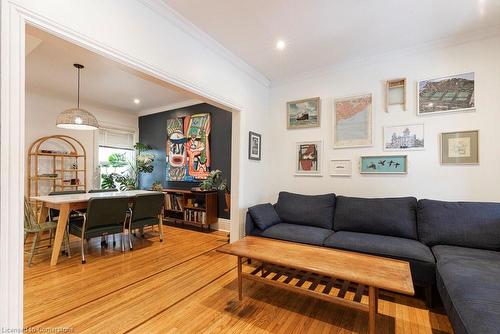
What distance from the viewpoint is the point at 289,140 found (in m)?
3.75

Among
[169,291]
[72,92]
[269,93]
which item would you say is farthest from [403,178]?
[72,92]

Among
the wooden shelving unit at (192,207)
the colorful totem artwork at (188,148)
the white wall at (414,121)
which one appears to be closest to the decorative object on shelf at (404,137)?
the white wall at (414,121)

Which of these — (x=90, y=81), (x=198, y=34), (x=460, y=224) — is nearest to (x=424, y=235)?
(x=460, y=224)

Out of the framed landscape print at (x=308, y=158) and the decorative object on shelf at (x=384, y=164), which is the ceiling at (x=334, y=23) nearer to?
the framed landscape print at (x=308, y=158)

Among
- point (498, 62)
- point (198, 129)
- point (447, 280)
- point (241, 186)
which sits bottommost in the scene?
point (447, 280)

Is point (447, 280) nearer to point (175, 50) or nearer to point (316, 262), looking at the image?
point (316, 262)

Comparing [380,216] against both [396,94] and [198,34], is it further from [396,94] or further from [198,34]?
[198,34]

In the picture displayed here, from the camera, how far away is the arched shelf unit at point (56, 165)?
4.34 m

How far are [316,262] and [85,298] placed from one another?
2107 mm

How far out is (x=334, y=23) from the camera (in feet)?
7.73

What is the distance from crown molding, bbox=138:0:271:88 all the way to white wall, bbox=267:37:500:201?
779 millimetres

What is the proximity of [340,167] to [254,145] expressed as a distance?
4.36 ft

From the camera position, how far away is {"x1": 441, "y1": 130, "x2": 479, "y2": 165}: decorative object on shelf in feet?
8.34

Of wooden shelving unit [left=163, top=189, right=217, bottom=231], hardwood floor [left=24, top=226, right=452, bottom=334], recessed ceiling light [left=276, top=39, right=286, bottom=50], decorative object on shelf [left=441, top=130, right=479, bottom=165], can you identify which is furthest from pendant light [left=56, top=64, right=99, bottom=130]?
decorative object on shelf [left=441, top=130, right=479, bottom=165]
